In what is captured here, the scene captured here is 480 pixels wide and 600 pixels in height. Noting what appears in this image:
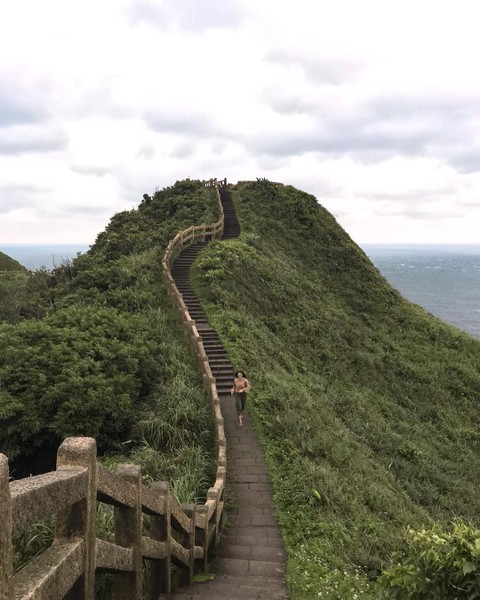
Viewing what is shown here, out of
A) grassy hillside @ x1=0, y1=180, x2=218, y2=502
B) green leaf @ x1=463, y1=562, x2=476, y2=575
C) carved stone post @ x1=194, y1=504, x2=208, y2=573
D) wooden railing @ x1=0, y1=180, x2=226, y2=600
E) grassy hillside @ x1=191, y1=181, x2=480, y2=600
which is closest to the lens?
wooden railing @ x1=0, y1=180, x2=226, y2=600

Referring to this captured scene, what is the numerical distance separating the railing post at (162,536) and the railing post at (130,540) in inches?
29.0

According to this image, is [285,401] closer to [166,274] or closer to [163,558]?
[163,558]

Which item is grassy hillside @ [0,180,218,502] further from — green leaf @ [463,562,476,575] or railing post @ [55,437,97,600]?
green leaf @ [463,562,476,575]

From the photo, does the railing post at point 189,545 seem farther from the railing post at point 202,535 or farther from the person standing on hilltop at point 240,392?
the person standing on hilltop at point 240,392

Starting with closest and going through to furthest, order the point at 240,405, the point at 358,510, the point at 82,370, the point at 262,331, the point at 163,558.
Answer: the point at 163,558, the point at 358,510, the point at 82,370, the point at 240,405, the point at 262,331

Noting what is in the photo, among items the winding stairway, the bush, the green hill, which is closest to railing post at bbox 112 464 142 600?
the winding stairway

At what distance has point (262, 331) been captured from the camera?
788 inches

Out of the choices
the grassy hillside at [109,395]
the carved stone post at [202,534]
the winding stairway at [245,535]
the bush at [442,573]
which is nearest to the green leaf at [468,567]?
the bush at [442,573]

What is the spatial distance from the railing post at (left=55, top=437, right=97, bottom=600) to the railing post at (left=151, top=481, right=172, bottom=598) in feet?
5.63

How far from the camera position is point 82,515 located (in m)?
3.44

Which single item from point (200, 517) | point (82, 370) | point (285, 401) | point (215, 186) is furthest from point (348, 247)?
point (200, 517)

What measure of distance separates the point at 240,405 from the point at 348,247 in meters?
26.9

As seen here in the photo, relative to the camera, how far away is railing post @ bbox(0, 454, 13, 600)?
2.36 meters

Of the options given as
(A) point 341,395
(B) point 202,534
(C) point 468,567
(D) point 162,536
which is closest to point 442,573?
(C) point 468,567
